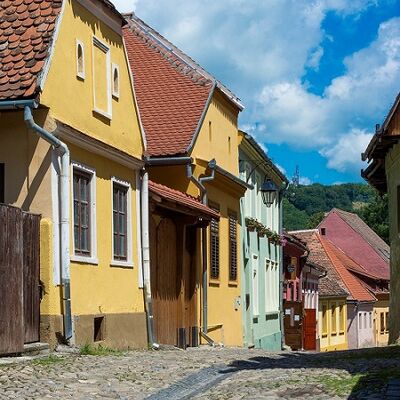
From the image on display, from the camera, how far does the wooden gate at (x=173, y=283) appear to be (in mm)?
19859

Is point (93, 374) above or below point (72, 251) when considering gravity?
below

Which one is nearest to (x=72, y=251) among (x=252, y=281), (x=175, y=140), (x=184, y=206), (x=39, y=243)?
(x=39, y=243)

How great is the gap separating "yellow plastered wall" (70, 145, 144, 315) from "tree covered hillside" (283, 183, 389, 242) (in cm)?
6613

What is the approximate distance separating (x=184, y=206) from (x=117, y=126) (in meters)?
2.84

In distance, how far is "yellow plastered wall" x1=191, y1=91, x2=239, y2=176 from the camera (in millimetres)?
24219

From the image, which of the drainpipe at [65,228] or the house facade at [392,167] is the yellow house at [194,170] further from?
the drainpipe at [65,228]

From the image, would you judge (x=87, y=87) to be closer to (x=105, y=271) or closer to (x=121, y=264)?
(x=105, y=271)

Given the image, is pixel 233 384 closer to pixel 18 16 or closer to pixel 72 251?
pixel 72 251

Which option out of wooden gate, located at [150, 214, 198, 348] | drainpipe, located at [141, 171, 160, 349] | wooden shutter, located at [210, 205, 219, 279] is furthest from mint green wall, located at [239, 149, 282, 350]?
drainpipe, located at [141, 171, 160, 349]

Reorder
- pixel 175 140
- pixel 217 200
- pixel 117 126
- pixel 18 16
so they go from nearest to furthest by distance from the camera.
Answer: pixel 18 16
pixel 117 126
pixel 175 140
pixel 217 200

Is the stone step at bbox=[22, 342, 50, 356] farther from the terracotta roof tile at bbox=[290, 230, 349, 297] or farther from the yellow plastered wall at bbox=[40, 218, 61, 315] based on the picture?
the terracotta roof tile at bbox=[290, 230, 349, 297]

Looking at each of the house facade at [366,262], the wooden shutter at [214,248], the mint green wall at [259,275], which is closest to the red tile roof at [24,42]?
the wooden shutter at [214,248]

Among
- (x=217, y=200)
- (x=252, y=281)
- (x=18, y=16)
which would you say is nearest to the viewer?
(x=18, y=16)

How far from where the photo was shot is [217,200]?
25516 millimetres
